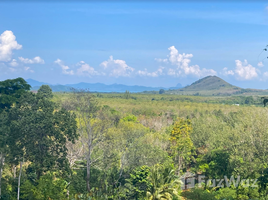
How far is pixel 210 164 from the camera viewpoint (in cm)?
2612

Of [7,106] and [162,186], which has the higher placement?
[7,106]

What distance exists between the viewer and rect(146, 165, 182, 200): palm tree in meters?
20.0

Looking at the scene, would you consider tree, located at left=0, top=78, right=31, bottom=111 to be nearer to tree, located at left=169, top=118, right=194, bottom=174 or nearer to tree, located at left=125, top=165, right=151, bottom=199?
tree, located at left=125, top=165, right=151, bottom=199

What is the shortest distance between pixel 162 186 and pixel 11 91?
16.7 m

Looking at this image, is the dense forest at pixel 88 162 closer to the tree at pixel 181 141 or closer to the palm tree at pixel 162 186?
the palm tree at pixel 162 186

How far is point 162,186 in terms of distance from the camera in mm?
20141

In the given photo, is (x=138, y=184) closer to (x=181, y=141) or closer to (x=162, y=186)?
(x=162, y=186)

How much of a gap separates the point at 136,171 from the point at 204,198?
21.0 ft

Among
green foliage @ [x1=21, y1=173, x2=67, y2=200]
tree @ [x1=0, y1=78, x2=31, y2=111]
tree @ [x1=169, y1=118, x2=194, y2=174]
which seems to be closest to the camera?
green foliage @ [x1=21, y1=173, x2=67, y2=200]

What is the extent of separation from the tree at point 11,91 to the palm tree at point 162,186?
47.4 feet

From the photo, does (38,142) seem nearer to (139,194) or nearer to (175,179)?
(139,194)

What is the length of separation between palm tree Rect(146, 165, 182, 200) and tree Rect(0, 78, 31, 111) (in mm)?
14436

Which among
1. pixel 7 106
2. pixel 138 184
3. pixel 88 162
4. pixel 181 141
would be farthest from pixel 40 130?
pixel 181 141

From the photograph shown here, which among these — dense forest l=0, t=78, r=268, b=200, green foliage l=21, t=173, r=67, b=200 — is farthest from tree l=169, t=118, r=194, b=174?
green foliage l=21, t=173, r=67, b=200
